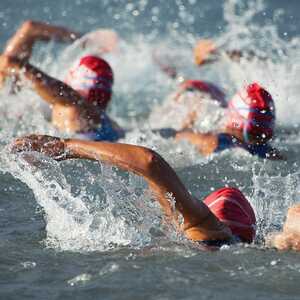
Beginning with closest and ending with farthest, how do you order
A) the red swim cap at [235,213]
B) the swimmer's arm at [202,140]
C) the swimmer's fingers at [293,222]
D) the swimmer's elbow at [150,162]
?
the swimmer's elbow at [150,162], the swimmer's fingers at [293,222], the red swim cap at [235,213], the swimmer's arm at [202,140]

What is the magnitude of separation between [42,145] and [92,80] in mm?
3214

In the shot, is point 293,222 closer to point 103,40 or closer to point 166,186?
point 166,186

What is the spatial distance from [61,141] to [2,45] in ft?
23.6

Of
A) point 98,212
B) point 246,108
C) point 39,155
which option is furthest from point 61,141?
point 246,108

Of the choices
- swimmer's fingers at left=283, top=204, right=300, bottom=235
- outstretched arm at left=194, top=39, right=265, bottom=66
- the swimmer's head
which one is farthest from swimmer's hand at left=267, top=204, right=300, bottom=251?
outstretched arm at left=194, top=39, right=265, bottom=66

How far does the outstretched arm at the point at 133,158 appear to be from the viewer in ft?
14.0

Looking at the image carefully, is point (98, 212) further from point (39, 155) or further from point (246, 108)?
point (246, 108)

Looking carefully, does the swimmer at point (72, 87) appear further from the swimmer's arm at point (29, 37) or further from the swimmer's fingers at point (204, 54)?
the swimmer's fingers at point (204, 54)

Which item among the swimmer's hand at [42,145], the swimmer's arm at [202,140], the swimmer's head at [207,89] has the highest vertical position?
the swimmer's head at [207,89]

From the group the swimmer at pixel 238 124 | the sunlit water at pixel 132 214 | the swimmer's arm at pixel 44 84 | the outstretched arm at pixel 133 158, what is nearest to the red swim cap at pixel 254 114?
the swimmer at pixel 238 124

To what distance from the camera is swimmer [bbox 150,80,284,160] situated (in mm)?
6738

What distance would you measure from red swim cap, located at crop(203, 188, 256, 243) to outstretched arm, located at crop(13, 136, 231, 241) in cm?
29

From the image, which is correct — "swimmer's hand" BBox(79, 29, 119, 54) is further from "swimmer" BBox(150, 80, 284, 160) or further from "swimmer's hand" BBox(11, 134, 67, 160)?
"swimmer's hand" BBox(11, 134, 67, 160)

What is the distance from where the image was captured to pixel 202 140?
7281mm
